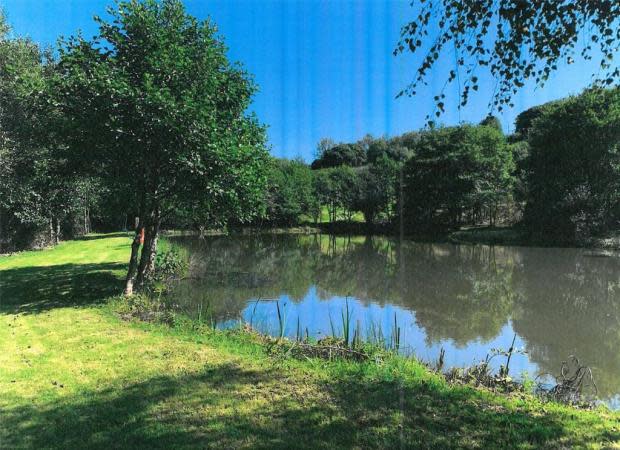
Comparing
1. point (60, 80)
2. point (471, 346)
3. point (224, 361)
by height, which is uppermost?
point (60, 80)

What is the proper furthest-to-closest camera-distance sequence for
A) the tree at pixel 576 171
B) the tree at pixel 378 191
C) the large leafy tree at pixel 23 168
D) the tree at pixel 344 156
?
the tree at pixel 344 156
the tree at pixel 378 191
the tree at pixel 576 171
the large leafy tree at pixel 23 168

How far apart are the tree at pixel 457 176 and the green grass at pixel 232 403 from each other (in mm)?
38184

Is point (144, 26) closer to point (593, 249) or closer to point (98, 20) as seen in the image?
point (98, 20)

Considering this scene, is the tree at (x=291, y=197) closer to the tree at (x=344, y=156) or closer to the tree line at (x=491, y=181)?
the tree line at (x=491, y=181)

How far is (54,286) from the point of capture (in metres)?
12.1

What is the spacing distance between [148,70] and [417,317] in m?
9.50

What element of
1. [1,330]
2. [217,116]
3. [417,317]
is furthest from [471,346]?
[1,330]

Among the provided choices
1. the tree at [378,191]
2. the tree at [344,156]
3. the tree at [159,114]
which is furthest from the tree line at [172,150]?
the tree at [344,156]

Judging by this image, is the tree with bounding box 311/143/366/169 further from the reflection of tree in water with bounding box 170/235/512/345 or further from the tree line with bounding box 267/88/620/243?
the reflection of tree in water with bounding box 170/235/512/345

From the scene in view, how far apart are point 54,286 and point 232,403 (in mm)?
9753

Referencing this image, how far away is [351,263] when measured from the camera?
24844 mm

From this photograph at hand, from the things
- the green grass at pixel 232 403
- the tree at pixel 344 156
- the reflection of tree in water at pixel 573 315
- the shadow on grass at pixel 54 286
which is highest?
the tree at pixel 344 156

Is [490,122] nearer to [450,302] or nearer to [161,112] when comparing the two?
[161,112]

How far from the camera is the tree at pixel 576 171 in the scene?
98.8 ft
